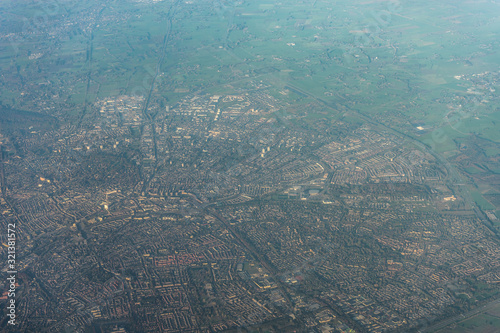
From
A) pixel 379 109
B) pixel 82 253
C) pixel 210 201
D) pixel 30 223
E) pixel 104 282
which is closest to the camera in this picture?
pixel 104 282

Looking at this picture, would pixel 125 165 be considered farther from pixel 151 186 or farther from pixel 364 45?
pixel 364 45

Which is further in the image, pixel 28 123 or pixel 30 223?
pixel 28 123

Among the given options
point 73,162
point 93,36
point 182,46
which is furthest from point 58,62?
point 73,162

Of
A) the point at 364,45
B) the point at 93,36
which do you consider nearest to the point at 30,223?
the point at 93,36

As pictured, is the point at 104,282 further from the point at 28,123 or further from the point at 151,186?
the point at 28,123

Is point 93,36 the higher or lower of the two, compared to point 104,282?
higher

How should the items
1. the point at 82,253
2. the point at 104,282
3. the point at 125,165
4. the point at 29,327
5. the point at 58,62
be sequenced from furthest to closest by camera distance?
the point at 58,62, the point at 125,165, the point at 82,253, the point at 104,282, the point at 29,327
